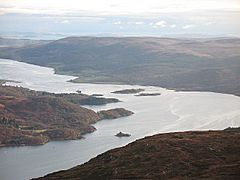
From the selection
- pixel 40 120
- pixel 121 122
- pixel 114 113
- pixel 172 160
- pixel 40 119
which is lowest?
pixel 172 160

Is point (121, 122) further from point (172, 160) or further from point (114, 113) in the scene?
point (172, 160)

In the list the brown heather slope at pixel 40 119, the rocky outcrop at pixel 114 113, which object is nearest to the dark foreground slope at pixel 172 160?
the brown heather slope at pixel 40 119

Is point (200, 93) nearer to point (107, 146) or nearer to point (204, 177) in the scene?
point (107, 146)

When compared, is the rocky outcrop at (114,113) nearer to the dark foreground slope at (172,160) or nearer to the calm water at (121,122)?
the calm water at (121,122)

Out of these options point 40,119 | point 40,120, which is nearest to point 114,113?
point 40,119

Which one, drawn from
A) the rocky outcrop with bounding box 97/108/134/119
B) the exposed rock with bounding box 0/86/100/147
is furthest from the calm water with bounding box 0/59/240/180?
the exposed rock with bounding box 0/86/100/147

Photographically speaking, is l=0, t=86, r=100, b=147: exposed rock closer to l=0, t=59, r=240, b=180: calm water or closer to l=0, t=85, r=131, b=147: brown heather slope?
l=0, t=85, r=131, b=147: brown heather slope
